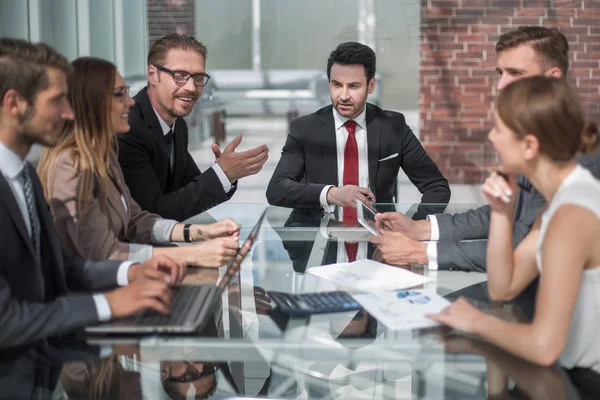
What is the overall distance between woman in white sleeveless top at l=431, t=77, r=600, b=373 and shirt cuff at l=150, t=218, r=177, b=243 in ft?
3.74

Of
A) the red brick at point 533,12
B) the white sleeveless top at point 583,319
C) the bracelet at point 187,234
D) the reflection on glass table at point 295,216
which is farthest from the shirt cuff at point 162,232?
the red brick at point 533,12

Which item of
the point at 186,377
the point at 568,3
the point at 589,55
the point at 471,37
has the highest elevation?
the point at 568,3

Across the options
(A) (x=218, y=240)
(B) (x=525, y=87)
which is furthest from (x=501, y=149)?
(A) (x=218, y=240)

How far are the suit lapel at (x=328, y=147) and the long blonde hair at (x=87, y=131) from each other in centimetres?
128

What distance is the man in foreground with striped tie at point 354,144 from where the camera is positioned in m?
3.32

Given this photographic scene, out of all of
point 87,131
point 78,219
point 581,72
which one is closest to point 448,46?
point 581,72

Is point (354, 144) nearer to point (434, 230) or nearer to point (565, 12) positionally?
point (434, 230)

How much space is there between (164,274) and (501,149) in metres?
0.81

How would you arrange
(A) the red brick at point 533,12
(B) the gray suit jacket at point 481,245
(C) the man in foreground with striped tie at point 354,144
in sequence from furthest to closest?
(A) the red brick at point 533,12 < (C) the man in foreground with striped tie at point 354,144 < (B) the gray suit jacket at point 481,245

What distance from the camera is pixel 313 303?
170 cm

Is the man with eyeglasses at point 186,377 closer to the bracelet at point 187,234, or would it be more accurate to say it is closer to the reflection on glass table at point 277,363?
the reflection on glass table at point 277,363

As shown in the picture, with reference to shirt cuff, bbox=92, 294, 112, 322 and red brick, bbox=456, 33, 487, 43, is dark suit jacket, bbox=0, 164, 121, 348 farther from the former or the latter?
red brick, bbox=456, 33, 487, 43

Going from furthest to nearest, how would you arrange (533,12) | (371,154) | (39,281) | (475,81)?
1. (475,81)
2. (533,12)
3. (371,154)
4. (39,281)

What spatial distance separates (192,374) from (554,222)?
2.58 ft
